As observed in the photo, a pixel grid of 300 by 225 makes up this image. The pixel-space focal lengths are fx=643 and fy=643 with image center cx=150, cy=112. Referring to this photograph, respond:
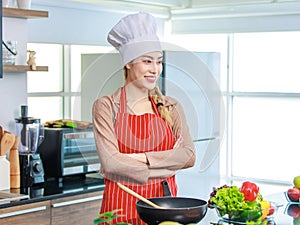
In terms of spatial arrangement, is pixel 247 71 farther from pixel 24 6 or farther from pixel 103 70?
pixel 24 6

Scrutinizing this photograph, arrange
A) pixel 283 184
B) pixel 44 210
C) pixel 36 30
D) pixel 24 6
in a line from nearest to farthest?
1. pixel 44 210
2. pixel 24 6
3. pixel 36 30
4. pixel 283 184

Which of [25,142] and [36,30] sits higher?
[36,30]

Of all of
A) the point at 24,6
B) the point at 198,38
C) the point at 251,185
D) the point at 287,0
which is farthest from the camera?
the point at 198,38

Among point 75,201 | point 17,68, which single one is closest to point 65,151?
point 75,201

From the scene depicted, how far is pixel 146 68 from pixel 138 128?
0.30 metres

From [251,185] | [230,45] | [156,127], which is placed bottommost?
[251,185]

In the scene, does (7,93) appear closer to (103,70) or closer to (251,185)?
(103,70)

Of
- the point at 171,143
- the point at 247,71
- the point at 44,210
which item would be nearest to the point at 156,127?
the point at 171,143

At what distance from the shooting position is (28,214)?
356cm

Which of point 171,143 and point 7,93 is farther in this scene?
point 7,93

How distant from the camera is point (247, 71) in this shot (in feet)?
20.1

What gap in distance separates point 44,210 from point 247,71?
305 cm

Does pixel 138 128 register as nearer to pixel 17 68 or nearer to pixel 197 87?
pixel 17 68

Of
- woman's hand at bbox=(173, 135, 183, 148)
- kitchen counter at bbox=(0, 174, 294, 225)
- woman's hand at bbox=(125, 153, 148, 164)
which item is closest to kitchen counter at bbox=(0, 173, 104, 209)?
kitchen counter at bbox=(0, 174, 294, 225)
